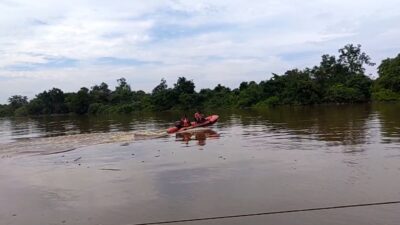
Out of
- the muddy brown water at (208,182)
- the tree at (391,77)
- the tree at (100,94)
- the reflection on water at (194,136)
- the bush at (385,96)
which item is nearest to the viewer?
the muddy brown water at (208,182)

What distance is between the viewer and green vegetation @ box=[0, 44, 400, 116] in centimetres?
6680

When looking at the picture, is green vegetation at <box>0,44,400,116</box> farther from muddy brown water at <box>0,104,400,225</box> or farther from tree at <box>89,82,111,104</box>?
muddy brown water at <box>0,104,400,225</box>

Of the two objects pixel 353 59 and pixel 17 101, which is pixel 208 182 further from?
pixel 17 101

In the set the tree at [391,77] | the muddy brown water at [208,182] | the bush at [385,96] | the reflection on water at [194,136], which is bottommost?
the muddy brown water at [208,182]

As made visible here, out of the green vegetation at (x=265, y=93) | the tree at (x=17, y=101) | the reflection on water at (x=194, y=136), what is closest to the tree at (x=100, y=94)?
the green vegetation at (x=265, y=93)

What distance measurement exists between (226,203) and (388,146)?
8.47 m

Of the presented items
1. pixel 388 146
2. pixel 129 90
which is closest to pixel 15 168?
pixel 388 146

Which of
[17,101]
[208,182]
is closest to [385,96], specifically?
[208,182]

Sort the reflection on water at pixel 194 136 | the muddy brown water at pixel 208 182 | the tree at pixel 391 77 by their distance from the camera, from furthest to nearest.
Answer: the tree at pixel 391 77, the reflection on water at pixel 194 136, the muddy brown water at pixel 208 182

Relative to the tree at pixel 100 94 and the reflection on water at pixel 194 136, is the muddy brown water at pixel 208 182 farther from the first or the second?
the tree at pixel 100 94

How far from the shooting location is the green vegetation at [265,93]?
219 feet

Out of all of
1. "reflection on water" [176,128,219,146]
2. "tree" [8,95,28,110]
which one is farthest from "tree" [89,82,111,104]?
"reflection on water" [176,128,219,146]

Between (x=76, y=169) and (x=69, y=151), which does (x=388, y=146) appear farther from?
(x=69, y=151)

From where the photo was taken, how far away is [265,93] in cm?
7556
